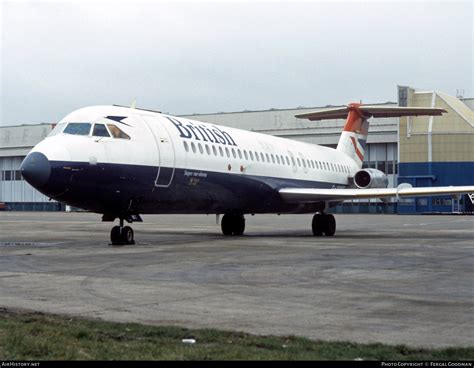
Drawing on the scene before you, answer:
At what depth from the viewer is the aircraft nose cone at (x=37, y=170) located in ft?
60.5

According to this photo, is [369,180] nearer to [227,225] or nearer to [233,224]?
[233,224]

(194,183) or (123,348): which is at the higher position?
(194,183)

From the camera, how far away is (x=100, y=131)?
20.4 metres

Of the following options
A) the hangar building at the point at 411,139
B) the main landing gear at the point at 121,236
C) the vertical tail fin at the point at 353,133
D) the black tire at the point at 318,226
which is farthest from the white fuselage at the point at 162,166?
the hangar building at the point at 411,139

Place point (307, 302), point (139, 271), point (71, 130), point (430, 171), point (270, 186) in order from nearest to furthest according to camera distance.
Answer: point (307, 302) → point (139, 271) → point (71, 130) → point (270, 186) → point (430, 171)

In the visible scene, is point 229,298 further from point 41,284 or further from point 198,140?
point 198,140

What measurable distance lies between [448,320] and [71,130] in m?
13.8

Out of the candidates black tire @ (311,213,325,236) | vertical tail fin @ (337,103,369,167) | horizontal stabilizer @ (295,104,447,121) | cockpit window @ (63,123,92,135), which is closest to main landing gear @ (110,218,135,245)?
cockpit window @ (63,123,92,135)

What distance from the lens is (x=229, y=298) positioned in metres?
10.4

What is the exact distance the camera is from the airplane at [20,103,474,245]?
1936cm

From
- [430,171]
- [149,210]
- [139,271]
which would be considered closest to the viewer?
[139,271]

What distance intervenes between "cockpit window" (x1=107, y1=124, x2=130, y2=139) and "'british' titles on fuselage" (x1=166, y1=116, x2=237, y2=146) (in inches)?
97.6

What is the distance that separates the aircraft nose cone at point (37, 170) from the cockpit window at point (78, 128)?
1706 millimetres

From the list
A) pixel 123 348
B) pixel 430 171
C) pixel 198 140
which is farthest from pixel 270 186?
pixel 430 171
